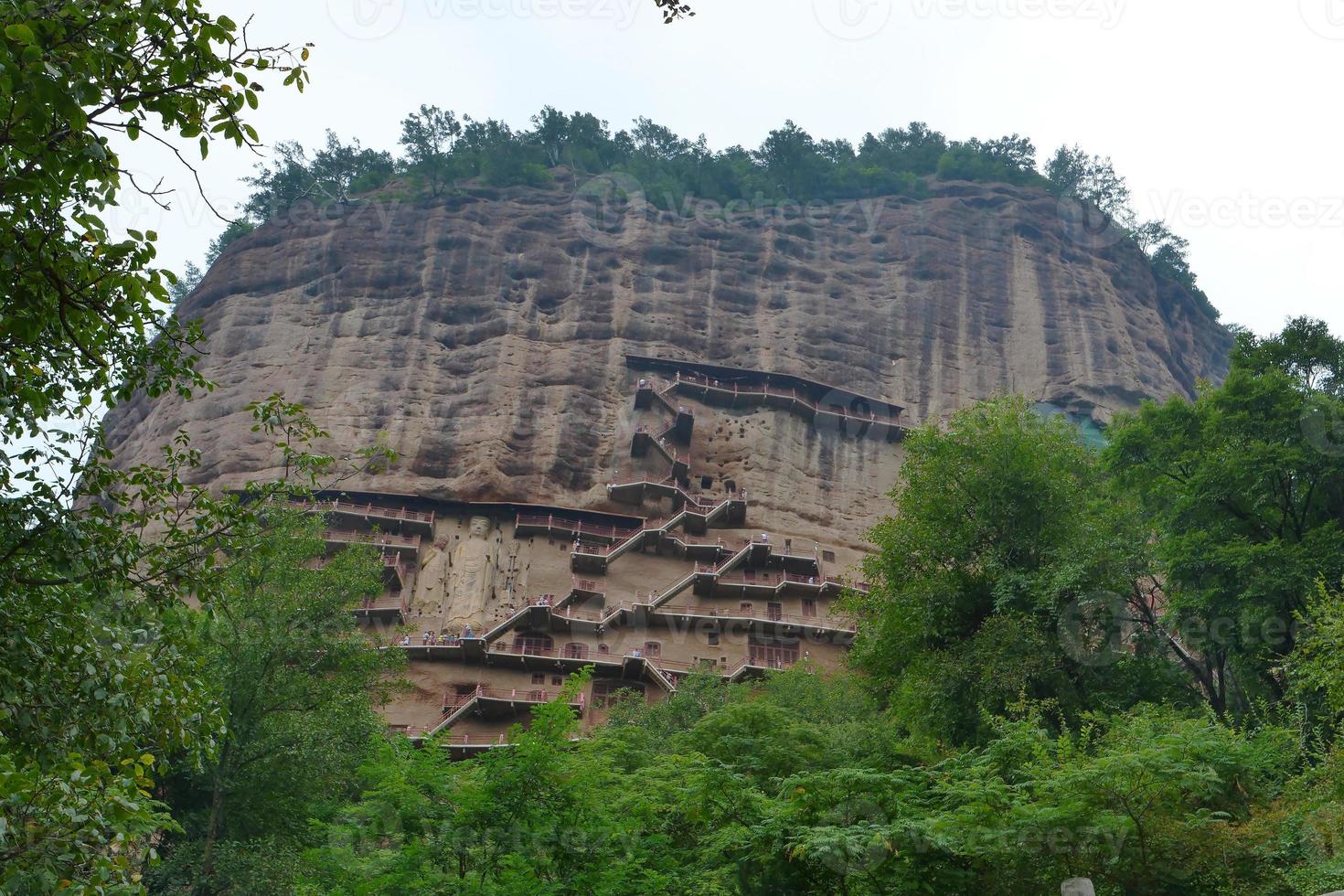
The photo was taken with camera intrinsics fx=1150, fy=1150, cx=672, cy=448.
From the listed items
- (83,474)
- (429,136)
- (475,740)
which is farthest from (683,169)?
(83,474)

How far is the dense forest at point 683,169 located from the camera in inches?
2566

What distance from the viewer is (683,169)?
68875mm

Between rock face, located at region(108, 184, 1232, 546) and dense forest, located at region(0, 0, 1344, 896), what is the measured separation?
18677 millimetres

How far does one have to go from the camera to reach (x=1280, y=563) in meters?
21.0

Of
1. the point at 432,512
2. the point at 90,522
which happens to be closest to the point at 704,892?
the point at 90,522

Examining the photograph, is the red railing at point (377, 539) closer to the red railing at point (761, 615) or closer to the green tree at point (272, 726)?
the red railing at point (761, 615)

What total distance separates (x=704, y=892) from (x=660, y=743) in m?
13.7

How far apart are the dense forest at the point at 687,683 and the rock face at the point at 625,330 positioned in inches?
735

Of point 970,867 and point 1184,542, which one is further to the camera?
point 1184,542

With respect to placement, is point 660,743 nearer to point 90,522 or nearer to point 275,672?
point 275,672

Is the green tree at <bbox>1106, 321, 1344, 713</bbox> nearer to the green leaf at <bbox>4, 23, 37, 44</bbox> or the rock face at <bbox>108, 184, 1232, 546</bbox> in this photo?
the green leaf at <bbox>4, 23, 37, 44</bbox>

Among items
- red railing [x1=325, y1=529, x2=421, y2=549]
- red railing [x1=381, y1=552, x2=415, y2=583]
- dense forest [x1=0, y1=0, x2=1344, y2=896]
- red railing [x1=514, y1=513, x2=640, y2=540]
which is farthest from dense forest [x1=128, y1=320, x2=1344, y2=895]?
red railing [x1=325, y1=529, x2=421, y2=549]

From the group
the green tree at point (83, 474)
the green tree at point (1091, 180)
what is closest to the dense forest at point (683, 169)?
the green tree at point (1091, 180)

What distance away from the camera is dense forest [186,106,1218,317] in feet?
214
